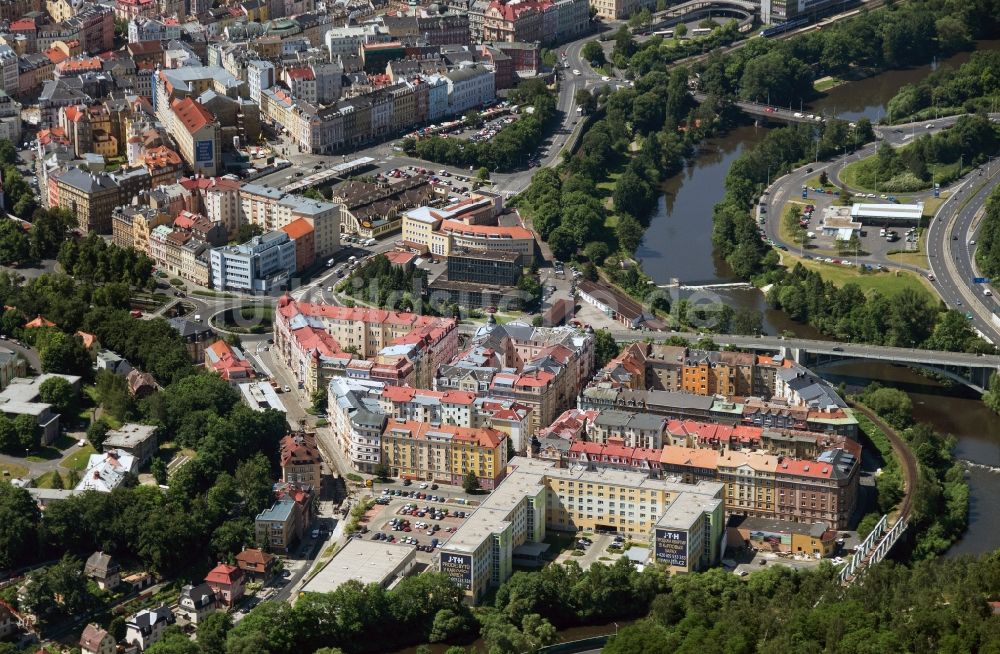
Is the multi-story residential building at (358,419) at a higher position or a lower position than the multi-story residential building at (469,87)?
lower

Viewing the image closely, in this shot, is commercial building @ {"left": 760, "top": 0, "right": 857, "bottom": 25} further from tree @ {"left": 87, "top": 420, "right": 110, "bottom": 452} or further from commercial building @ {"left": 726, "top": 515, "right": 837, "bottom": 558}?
tree @ {"left": 87, "top": 420, "right": 110, "bottom": 452}

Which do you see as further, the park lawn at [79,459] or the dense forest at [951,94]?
the dense forest at [951,94]

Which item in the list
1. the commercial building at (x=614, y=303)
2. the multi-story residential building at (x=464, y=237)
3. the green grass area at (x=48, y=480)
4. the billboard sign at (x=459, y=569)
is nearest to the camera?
the billboard sign at (x=459, y=569)

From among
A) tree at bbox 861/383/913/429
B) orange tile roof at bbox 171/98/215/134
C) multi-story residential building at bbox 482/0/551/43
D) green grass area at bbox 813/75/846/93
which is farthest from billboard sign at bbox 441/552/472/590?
green grass area at bbox 813/75/846/93

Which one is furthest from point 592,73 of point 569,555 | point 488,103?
point 569,555

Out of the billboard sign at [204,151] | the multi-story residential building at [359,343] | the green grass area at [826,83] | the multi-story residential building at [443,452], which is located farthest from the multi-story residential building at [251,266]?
the green grass area at [826,83]

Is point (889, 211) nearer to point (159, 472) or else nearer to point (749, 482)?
point (749, 482)

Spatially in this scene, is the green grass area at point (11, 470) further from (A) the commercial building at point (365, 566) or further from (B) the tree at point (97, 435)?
(A) the commercial building at point (365, 566)

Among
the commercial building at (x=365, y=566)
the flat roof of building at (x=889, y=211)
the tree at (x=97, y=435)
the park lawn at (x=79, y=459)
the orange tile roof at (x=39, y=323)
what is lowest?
the commercial building at (x=365, y=566)
